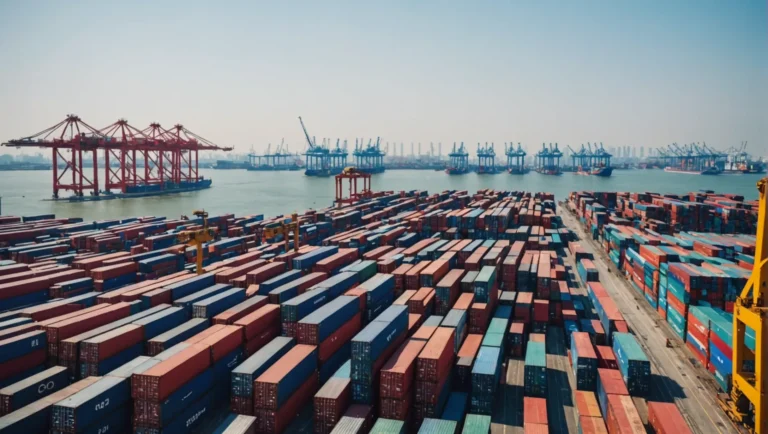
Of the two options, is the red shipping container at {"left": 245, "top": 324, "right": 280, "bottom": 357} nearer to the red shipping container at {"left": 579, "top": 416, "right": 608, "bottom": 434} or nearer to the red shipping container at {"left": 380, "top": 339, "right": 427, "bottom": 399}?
the red shipping container at {"left": 380, "top": 339, "right": 427, "bottom": 399}

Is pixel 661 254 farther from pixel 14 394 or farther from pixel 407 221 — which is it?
pixel 14 394

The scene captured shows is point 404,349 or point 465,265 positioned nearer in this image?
point 404,349

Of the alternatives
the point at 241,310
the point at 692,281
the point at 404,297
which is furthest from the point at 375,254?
the point at 692,281

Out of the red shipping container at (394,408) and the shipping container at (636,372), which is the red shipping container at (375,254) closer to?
the red shipping container at (394,408)

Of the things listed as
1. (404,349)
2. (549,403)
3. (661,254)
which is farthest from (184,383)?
(661,254)

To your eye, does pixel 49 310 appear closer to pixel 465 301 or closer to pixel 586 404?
pixel 465 301

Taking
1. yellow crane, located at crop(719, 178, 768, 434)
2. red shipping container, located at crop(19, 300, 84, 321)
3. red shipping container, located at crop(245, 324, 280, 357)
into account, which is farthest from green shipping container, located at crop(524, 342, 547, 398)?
red shipping container, located at crop(19, 300, 84, 321)

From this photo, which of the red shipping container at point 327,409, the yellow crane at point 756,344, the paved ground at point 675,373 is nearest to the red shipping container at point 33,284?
the red shipping container at point 327,409
